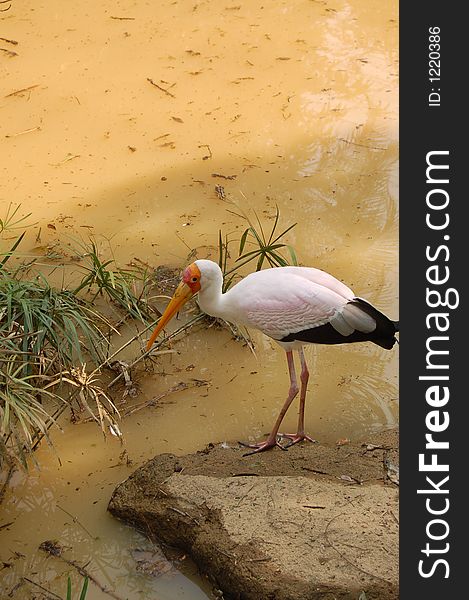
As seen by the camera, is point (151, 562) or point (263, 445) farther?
point (263, 445)

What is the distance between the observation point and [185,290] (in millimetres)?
4668

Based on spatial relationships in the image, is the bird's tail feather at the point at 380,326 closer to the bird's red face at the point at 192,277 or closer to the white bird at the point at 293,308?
the white bird at the point at 293,308

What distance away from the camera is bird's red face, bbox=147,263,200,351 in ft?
15.0

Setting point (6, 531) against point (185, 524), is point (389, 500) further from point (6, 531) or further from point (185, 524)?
point (6, 531)

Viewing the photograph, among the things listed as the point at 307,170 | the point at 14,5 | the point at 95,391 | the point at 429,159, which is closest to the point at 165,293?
the point at 95,391

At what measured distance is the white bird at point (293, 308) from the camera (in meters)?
4.49

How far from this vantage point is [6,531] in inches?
169

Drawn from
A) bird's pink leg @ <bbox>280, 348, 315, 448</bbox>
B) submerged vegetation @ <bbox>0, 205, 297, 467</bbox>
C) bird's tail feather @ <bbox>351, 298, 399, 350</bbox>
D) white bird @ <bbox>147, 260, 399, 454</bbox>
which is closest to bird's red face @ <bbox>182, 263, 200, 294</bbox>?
white bird @ <bbox>147, 260, 399, 454</bbox>

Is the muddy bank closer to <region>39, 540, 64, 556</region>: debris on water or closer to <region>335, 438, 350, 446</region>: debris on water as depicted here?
<region>335, 438, 350, 446</region>: debris on water

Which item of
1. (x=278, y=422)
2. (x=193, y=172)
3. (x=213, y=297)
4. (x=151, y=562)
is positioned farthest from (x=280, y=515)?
(x=193, y=172)

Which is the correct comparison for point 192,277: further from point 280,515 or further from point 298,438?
point 280,515

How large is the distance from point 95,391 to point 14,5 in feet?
17.4

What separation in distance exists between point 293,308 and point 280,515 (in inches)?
39.9

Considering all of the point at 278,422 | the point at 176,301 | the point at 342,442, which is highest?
the point at 176,301
